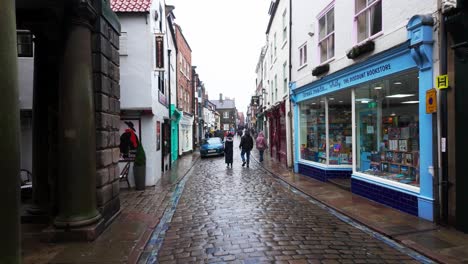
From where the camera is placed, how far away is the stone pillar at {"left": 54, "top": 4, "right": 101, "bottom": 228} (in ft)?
19.6

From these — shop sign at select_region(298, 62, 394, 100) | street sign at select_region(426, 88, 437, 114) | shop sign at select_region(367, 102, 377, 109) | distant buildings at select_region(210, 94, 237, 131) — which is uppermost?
distant buildings at select_region(210, 94, 237, 131)

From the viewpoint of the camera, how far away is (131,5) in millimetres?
11852

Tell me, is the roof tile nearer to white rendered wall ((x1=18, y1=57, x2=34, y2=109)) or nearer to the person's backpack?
white rendered wall ((x1=18, y1=57, x2=34, y2=109))

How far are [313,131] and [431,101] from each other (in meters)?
7.72

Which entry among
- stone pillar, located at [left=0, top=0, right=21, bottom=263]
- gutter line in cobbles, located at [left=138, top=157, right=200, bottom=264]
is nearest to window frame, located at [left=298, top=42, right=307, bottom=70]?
gutter line in cobbles, located at [left=138, top=157, right=200, bottom=264]

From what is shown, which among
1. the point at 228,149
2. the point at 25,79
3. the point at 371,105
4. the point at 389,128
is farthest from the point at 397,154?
the point at 25,79

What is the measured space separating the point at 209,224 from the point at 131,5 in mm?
8490

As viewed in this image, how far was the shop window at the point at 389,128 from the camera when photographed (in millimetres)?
7762

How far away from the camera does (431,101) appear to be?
6473 mm

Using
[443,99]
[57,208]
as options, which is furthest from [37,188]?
[443,99]

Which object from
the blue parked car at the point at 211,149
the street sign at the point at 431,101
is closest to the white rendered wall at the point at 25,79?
the street sign at the point at 431,101

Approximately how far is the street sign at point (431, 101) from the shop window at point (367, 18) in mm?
2674

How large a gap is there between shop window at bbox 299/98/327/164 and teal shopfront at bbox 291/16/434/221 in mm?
87

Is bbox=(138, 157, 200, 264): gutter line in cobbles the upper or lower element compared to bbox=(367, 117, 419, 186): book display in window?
lower
